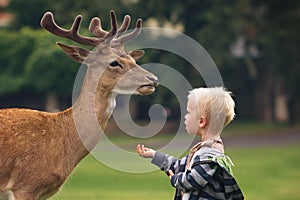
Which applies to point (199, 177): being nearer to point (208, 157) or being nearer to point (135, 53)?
point (208, 157)

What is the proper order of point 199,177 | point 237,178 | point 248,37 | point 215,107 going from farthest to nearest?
1. point 248,37
2. point 237,178
3. point 215,107
4. point 199,177

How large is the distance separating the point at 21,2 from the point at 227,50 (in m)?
9.68

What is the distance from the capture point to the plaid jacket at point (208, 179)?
5723mm

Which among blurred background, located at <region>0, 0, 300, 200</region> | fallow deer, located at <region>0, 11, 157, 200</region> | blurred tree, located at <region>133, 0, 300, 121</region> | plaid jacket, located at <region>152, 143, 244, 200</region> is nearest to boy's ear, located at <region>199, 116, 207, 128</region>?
plaid jacket, located at <region>152, 143, 244, 200</region>

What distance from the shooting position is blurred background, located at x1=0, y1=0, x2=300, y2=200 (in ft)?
69.2

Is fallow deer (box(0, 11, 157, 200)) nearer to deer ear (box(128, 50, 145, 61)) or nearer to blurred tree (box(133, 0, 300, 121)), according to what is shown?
deer ear (box(128, 50, 145, 61))

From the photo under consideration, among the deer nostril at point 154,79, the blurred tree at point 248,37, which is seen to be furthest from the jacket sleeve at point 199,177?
the blurred tree at point 248,37

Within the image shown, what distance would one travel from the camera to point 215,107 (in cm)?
587

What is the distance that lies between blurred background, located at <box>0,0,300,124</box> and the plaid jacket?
20.3m

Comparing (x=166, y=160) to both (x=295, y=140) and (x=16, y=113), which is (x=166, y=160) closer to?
→ (x=16, y=113)

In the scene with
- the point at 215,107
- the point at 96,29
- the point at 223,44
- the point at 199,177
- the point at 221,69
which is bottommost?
the point at 199,177

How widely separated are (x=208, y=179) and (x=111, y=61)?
7.17ft

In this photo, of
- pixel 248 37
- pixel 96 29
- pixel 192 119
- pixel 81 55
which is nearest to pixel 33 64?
pixel 96 29

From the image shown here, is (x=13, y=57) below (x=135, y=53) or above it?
above
